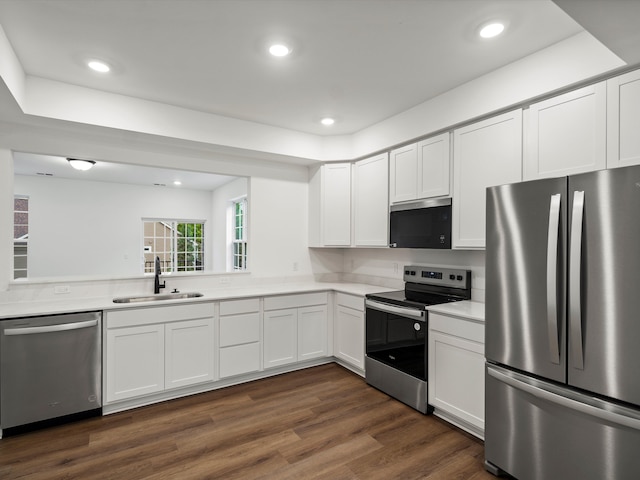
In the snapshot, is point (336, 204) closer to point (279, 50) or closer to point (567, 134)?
point (279, 50)

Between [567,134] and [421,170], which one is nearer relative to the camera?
[567,134]

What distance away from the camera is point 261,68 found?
254 cm

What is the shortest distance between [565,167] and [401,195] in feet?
4.79

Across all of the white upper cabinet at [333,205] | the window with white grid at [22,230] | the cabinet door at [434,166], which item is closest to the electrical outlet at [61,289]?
the white upper cabinet at [333,205]

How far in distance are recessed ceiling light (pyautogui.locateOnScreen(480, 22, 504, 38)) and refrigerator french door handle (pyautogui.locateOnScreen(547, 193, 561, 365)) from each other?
108 cm

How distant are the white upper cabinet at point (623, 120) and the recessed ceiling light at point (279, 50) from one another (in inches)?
77.8

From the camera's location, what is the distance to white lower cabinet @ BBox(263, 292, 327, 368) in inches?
140

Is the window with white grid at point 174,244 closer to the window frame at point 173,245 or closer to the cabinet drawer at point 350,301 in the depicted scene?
the window frame at point 173,245

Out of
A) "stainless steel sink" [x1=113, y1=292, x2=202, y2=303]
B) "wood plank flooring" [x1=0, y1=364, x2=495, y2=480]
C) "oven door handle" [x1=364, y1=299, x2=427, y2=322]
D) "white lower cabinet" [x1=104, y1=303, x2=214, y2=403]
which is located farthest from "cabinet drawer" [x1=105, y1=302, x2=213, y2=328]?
"oven door handle" [x1=364, y1=299, x2=427, y2=322]

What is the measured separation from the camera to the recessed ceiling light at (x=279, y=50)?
7.38 feet

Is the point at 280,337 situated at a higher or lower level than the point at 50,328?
lower

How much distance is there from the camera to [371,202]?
3.82 m

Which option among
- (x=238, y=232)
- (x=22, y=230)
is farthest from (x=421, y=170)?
(x=22, y=230)

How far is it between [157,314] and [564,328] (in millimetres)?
2945
